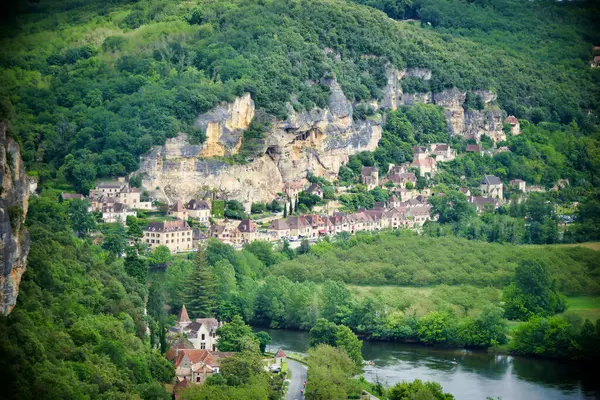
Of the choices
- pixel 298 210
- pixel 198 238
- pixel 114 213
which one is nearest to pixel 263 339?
pixel 198 238

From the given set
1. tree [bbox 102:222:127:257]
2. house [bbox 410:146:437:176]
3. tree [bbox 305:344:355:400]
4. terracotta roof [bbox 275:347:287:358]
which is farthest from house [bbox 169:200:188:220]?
tree [bbox 305:344:355:400]

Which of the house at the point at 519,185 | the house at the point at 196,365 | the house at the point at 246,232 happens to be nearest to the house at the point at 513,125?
the house at the point at 519,185

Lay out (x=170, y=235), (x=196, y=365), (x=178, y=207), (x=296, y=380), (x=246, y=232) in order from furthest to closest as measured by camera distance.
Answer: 1. (x=178, y=207)
2. (x=246, y=232)
3. (x=170, y=235)
4. (x=296, y=380)
5. (x=196, y=365)

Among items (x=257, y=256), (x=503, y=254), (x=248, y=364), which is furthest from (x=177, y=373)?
(x=503, y=254)

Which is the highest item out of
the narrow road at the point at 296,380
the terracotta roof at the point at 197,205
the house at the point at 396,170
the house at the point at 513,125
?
the house at the point at 513,125

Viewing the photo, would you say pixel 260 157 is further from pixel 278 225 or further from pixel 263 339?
pixel 263 339

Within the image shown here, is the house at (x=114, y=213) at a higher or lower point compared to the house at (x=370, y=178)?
lower

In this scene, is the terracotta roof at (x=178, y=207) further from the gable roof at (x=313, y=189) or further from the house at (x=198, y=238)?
the gable roof at (x=313, y=189)
